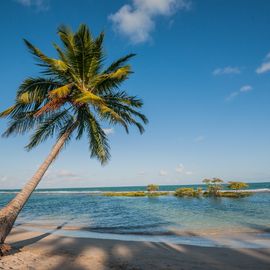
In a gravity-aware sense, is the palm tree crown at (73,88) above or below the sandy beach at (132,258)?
above

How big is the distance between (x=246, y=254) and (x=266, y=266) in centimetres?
147

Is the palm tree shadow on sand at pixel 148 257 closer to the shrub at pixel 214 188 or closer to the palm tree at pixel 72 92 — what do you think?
the palm tree at pixel 72 92

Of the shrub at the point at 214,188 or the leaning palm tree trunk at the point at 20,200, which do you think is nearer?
the leaning palm tree trunk at the point at 20,200

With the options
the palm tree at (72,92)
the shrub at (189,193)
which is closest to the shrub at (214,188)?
the shrub at (189,193)

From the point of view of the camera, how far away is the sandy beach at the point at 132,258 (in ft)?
23.5

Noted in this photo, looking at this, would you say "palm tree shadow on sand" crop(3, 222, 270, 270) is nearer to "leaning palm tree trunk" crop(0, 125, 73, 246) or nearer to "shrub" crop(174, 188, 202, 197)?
"leaning palm tree trunk" crop(0, 125, 73, 246)

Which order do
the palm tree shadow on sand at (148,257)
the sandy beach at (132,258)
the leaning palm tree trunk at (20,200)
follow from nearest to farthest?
the sandy beach at (132,258) → the palm tree shadow on sand at (148,257) → the leaning palm tree trunk at (20,200)

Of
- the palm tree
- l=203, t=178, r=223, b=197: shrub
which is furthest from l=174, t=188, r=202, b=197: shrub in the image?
the palm tree

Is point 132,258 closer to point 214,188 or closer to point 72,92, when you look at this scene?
point 72,92

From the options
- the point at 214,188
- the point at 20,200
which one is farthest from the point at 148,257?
the point at 214,188

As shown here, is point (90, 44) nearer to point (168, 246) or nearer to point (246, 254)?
point (168, 246)

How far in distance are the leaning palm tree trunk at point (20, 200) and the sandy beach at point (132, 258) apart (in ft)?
2.76

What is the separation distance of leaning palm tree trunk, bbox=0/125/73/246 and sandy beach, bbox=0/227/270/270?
842 millimetres

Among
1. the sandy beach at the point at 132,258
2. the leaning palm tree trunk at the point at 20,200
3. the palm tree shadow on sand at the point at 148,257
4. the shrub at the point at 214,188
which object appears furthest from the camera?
the shrub at the point at 214,188
